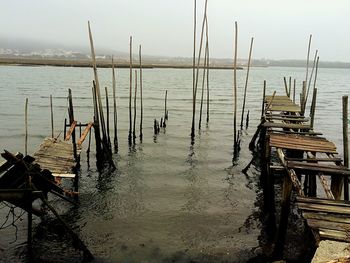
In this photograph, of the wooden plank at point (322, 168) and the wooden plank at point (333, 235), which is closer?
the wooden plank at point (333, 235)

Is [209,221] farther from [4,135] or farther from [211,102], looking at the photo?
[211,102]

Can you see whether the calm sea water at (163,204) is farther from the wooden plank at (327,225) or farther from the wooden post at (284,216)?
the wooden plank at (327,225)

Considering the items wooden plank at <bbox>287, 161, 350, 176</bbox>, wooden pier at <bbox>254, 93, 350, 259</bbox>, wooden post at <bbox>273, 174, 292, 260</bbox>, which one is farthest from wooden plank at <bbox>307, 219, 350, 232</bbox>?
wooden plank at <bbox>287, 161, 350, 176</bbox>

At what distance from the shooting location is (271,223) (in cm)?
895

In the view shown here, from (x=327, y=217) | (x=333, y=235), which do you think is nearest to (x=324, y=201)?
(x=327, y=217)

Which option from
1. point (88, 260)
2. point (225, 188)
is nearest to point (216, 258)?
point (88, 260)

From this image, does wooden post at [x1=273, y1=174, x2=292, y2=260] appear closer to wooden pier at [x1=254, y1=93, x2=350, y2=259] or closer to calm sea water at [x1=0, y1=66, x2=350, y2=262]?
wooden pier at [x1=254, y1=93, x2=350, y2=259]

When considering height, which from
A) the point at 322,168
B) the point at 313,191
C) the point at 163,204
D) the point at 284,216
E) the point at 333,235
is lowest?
the point at 163,204

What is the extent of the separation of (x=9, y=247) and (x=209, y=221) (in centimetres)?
491

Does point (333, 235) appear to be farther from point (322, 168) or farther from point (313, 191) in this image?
point (313, 191)

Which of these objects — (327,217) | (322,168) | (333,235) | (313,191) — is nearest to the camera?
(333,235)

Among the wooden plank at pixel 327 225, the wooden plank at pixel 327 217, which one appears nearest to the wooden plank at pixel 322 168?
the wooden plank at pixel 327 217

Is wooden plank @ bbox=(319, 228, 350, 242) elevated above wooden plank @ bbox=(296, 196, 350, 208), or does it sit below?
below

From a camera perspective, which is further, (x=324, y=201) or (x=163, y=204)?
(x=163, y=204)
